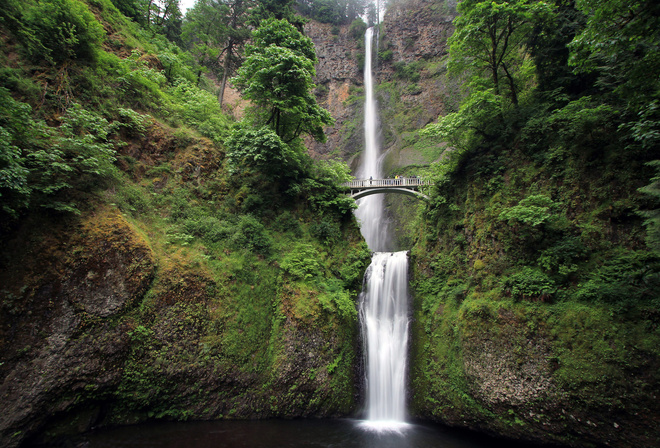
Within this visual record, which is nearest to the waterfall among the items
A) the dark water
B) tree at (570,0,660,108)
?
the dark water

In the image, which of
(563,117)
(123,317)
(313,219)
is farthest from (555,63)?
(123,317)

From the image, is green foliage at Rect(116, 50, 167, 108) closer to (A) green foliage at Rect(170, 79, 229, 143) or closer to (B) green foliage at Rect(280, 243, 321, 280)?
(A) green foliage at Rect(170, 79, 229, 143)

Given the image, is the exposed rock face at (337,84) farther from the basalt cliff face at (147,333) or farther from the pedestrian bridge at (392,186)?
the basalt cliff face at (147,333)

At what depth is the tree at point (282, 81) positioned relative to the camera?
1264 cm

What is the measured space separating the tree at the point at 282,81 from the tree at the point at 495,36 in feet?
22.6

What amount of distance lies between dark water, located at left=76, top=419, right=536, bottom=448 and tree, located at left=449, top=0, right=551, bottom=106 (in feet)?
42.4

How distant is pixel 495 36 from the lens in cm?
1109

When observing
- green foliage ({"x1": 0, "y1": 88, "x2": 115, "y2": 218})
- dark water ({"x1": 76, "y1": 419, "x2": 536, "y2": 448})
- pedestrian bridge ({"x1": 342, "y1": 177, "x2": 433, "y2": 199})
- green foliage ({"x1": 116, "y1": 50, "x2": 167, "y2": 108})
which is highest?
green foliage ({"x1": 116, "y1": 50, "x2": 167, "y2": 108})

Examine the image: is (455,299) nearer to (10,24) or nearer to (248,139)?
(248,139)

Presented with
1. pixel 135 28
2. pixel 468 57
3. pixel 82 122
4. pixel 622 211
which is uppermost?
pixel 135 28

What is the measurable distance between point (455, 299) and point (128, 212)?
12471 mm

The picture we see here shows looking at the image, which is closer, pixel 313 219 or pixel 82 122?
pixel 82 122

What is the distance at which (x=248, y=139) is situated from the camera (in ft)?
39.2

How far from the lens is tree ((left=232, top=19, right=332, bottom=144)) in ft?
41.5
